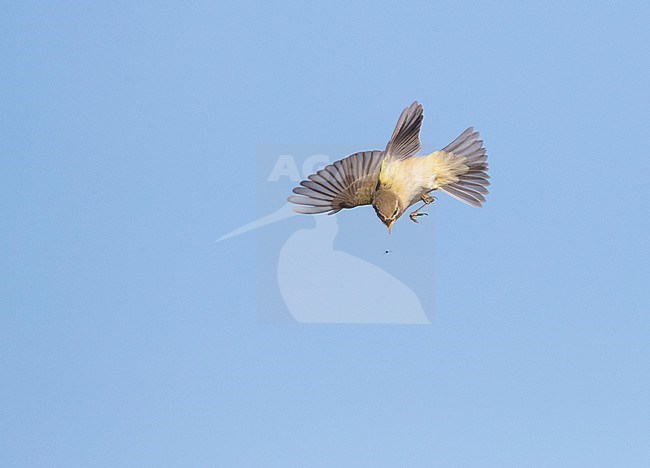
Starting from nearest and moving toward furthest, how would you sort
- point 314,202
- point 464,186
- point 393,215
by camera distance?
point 393,215
point 314,202
point 464,186

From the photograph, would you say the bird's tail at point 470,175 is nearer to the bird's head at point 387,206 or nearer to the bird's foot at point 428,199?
the bird's foot at point 428,199

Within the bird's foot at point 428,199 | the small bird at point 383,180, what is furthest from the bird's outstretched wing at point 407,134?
the bird's foot at point 428,199

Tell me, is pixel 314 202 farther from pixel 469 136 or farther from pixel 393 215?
pixel 469 136

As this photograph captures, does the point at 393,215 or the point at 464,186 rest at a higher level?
the point at 464,186

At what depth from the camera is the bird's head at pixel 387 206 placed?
202 cm

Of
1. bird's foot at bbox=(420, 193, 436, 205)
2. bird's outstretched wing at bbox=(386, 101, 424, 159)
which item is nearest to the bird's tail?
bird's foot at bbox=(420, 193, 436, 205)

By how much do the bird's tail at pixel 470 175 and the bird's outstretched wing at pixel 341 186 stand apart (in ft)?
0.82

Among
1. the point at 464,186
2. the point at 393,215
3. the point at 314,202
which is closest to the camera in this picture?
the point at 393,215

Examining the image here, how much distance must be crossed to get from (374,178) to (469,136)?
0.33m

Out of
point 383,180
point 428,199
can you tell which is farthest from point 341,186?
point 428,199

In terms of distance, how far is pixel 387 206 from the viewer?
204 centimetres

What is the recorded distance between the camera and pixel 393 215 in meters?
2.03

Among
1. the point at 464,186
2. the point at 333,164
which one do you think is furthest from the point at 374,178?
the point at 464,186

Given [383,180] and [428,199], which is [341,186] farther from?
[428,199]
